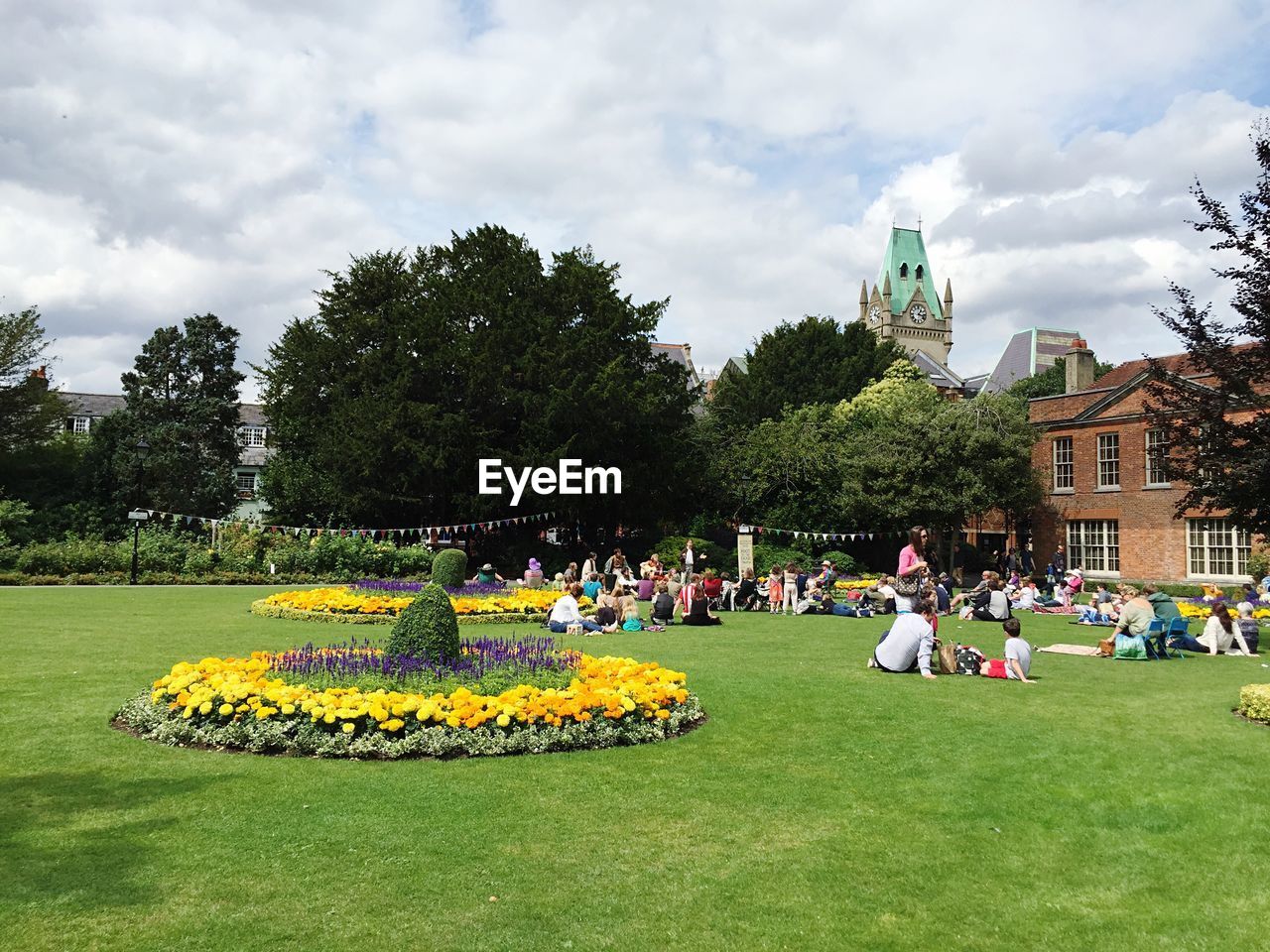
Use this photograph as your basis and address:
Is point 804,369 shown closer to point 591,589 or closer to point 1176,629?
point 591,589

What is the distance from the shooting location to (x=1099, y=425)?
3766 cm

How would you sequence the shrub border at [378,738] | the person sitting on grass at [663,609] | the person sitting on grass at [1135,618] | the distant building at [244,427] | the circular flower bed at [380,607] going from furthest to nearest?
the distant building at [244,427] < the person sitting on grass at [663,609] < the circular flower bed at [380,607] < the person sitting on grass at [1135,618] < the shrub border at [378,738]

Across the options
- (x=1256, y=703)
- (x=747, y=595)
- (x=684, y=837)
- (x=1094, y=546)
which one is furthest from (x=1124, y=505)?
(x=684, y=837)

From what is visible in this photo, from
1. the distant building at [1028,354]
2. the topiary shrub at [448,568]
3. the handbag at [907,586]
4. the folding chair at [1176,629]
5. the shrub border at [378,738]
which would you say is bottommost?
the shrub border at [378,738]

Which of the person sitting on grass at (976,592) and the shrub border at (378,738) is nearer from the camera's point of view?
the shrub border at (378,738)

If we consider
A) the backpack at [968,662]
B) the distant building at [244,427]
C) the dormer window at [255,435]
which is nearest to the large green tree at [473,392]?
the backpack at [968,662]

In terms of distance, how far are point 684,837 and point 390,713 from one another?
3.39 m

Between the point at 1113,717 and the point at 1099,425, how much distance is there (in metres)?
31.1

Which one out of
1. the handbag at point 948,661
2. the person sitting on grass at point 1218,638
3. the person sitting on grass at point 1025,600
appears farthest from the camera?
the person sitting on grass at point 1025,600

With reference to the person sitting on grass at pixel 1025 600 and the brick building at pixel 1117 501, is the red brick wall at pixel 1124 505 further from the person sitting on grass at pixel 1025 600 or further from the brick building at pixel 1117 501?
the person sitting on grass at pixel 1025 600

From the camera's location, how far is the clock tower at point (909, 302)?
353ft

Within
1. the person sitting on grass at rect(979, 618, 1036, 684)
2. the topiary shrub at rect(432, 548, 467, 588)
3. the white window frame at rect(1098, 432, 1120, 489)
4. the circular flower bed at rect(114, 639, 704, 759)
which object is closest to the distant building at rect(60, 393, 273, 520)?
the white window frame at rect(1098, 432, 1120, 489)

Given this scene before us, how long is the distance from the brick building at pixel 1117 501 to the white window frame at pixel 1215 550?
4 centimetres

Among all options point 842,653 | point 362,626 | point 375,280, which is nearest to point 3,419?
point 375,280
